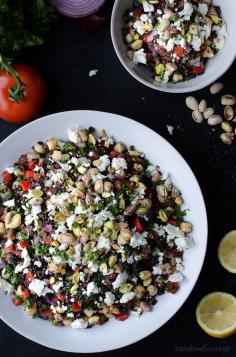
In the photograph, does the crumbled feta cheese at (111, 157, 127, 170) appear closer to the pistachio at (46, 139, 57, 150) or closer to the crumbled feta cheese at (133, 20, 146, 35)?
the pistachio at (46, 139, 57, 150)

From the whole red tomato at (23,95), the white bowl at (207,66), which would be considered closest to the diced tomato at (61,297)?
the whole red tomato at (23,95)

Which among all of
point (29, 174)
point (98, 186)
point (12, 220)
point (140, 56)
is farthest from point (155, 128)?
point (12, 220)

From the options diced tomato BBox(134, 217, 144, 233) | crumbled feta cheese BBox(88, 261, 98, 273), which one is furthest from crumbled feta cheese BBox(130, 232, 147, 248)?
crumbled feta cheese BBox(88, 261, 98, 273)

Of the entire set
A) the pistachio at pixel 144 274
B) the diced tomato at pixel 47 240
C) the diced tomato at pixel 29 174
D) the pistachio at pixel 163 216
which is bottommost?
the pistachio at pixel 144 274

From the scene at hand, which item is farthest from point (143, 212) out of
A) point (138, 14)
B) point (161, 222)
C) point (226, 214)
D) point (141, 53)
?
point (138, 14)

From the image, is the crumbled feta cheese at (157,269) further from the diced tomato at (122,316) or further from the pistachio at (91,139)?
the pistachio at (91,139)

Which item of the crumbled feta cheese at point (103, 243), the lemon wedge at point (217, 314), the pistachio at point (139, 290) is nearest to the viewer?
the crumbled feta cheese at point (103, 243)
